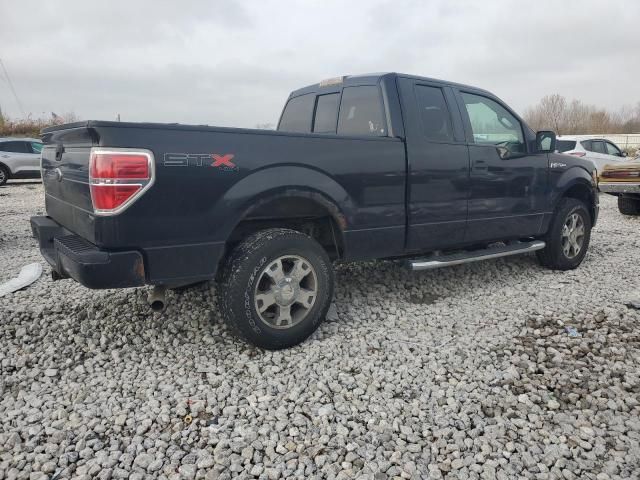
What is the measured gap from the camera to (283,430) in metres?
2.49

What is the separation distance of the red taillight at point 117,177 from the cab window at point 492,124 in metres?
2.95

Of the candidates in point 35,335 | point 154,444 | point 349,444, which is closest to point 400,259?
point 349,444

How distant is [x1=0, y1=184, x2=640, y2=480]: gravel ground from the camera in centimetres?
226

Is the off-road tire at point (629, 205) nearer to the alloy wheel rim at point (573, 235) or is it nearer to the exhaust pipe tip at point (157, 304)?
the alloy wheel rim at point (573, 235)

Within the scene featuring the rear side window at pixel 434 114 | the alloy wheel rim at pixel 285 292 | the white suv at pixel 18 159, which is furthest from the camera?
the white suv at pixel 18 159

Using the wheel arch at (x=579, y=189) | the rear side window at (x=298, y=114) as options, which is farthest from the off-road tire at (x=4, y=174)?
the wheel arch at (x=579, y=189)

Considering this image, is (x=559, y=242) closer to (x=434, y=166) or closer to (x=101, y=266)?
(x=434, y=166)

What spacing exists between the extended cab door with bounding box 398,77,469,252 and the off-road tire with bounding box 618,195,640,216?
726 centimetres

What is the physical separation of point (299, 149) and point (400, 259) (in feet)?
4.81

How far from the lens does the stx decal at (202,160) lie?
2752 millimetres

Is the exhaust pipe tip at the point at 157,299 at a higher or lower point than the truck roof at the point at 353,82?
lower

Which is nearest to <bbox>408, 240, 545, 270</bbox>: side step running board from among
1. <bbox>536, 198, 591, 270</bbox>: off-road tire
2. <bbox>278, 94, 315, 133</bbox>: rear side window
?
<bbox>536, 198, 591, 270</bbox>: off-road tire

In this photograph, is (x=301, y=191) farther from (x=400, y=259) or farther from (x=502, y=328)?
(x=502, y=328)

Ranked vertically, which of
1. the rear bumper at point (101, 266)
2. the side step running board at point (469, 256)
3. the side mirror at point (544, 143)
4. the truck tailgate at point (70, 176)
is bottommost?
the side step running board at point (469, 256)
